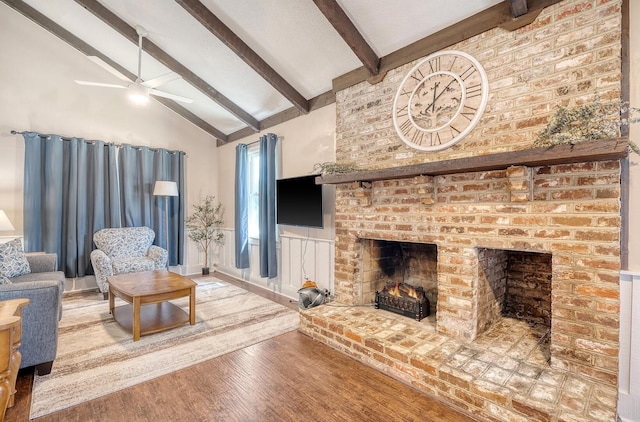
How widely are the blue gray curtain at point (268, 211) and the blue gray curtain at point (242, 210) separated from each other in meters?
0.64

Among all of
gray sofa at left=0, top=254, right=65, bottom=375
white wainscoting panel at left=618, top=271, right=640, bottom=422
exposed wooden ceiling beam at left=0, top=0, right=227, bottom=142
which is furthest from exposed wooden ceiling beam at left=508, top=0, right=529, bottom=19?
exposed wooden ceiling beam at left=0, top=0, right=227, bottom=142

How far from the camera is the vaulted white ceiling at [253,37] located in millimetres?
2535

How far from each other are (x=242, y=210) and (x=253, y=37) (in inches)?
102

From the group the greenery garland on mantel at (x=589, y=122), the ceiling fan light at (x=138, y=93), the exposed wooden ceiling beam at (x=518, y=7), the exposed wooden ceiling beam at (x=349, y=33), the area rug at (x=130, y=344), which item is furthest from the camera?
the ceiling fan light at (x=138, y=93)

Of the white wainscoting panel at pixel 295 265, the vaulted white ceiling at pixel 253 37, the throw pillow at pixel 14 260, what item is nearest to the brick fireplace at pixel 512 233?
the vaulted white ceiling at pixel 253 37

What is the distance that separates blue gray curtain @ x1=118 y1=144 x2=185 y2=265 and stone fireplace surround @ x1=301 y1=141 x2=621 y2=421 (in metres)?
3.34

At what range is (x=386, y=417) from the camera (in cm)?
181

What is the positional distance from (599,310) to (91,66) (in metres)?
6.41

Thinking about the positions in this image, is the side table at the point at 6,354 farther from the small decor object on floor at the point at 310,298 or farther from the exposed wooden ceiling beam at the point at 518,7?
the exposed wooden ceiling beam at the point at 518,7

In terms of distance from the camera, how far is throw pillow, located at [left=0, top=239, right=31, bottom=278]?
3.12 m

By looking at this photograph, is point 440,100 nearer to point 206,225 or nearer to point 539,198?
point 539,198

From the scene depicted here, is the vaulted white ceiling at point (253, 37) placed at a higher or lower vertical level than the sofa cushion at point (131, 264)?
higher

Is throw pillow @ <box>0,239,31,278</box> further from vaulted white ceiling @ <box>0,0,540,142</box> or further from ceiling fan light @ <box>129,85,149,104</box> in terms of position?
vaulted white ceiling @ <box>0,0,540,142</box>

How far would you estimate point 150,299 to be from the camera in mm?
2824
